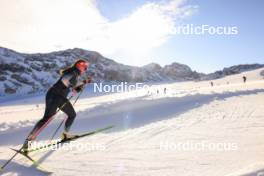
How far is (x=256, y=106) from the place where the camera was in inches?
593

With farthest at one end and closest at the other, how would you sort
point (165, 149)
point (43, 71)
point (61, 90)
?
point (43, 71), point (165, 149), point (61, 90)

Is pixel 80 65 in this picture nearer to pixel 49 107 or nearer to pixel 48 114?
pixel 49 107

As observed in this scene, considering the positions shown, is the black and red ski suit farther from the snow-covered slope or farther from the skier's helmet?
the snow-covered slope

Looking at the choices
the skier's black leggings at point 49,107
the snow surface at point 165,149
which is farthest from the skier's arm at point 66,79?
the snow surface at point 165,149

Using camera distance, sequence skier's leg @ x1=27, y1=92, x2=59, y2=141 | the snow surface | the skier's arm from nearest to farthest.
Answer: the snow surface
the skier's arm
skier's leg @ x1=27, y1=92, x2=59, y2=141

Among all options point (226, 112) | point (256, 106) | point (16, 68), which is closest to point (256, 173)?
point (226, 112)

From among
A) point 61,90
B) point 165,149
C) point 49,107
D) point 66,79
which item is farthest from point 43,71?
point 165,149

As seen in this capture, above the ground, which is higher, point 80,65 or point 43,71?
point 43,71

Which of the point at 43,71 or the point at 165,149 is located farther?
the point at 43,71

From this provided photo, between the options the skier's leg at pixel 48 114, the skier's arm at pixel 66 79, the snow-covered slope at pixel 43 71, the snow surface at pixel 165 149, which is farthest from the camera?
the snow-covered slope at pixel 43 71

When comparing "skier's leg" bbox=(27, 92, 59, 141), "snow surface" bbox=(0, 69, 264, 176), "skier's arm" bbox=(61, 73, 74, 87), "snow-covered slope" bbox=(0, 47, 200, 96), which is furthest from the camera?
"snow-covered slope" bbox=(0, 47, 200, 96)

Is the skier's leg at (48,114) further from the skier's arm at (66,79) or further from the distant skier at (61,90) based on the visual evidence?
the skier's arm at (66,79)

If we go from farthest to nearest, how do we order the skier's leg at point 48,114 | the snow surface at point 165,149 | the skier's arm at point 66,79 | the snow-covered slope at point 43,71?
the snow-covered slope at point 43,71 → the skier's leg at point 48,114 → the skier's arm at point 66,79 → the snow surface at point 165,149

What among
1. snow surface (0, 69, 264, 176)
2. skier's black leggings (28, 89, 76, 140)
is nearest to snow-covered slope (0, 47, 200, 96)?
snow surface (0, 69, 264, 176)
